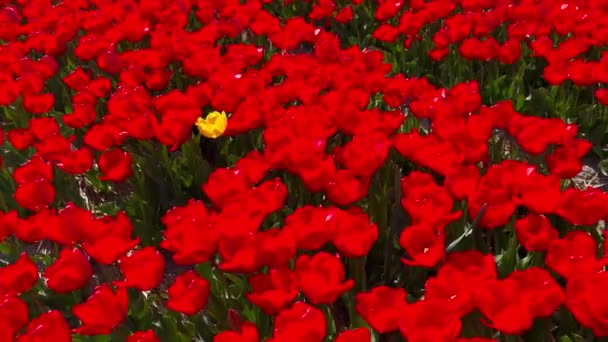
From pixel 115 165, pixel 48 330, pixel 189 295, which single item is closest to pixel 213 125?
pixel 115 165

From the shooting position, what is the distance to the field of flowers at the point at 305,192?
1.76m

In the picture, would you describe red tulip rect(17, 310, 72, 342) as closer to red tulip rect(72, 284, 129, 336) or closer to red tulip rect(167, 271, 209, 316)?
red tulip rect(72, 284, 129, 336)

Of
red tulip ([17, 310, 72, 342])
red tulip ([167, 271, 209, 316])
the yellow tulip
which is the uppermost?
red tulip ([17, 310, 72, 342])

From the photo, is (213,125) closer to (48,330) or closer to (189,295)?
(189,295)

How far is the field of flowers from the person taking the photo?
1.76 m

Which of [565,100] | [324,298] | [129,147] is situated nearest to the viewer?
[324,298]

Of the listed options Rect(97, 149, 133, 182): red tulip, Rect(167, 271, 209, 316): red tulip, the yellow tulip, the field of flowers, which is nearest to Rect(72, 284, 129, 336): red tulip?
the field of flowers

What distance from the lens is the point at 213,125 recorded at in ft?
9.31

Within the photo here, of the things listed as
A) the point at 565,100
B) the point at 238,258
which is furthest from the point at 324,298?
the point at 565,100

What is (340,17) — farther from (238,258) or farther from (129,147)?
(238,258)

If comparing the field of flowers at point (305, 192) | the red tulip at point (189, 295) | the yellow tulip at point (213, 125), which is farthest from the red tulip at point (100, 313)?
the yellow tulip at point (213, 125)

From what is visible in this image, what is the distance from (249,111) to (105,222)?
0.86 m

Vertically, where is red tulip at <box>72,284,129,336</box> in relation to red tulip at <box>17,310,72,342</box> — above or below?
below

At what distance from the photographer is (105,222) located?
6.80ft
